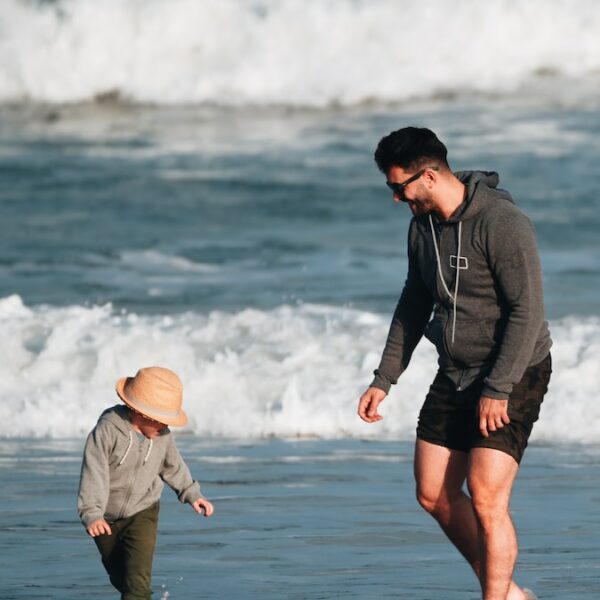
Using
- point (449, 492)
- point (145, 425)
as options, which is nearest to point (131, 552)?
point (145, 425)

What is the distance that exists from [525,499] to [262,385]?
137 inches

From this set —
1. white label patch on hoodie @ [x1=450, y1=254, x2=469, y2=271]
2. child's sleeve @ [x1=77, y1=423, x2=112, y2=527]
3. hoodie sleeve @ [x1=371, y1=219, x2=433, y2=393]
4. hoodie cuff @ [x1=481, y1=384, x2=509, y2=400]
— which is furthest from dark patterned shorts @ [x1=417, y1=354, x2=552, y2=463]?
child's sleeve @ [x1=77, y1=423, x2=112, y2=527]

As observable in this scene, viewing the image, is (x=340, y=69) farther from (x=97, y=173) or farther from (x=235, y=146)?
(x=97, y=173)

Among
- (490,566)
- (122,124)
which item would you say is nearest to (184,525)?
(490,566)

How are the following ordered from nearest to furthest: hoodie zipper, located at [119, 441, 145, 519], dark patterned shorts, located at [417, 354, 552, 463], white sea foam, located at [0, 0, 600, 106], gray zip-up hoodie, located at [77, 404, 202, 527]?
1. dark patterned shorts, located at [417, 354, 552, 463]
2. gray zip-up hoodie, located at [77, 404, 202, 527]
3. hoodie zipper, located at [119, 441, 145, 519]
4. white sea foam, located at [0, 0, 600, 106]

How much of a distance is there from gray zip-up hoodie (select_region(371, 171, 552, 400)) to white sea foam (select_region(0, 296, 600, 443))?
4.32 metres

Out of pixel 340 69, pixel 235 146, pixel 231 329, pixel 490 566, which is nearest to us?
pixel 490 566

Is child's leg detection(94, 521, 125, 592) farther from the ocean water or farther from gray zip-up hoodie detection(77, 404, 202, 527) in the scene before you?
the ocean water

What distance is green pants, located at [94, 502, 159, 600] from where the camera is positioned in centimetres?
532

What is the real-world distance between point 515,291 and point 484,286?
13 cm

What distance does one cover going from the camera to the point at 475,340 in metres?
5.14

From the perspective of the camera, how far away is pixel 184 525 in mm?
7074

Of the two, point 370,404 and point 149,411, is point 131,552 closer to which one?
point 149,411

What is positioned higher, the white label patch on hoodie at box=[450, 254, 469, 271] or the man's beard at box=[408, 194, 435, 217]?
the man's beard at box=[408, 194, 435, 217]
